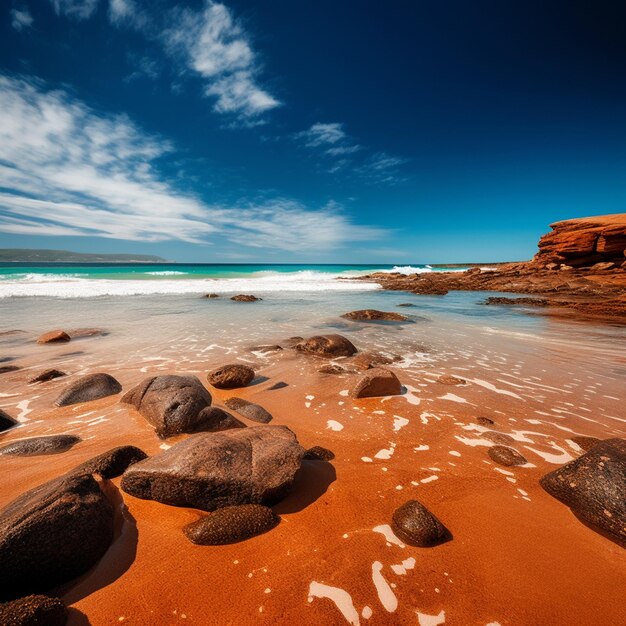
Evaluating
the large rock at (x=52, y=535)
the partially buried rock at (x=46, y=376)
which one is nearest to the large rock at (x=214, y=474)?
the large rock at (x=52, y=535)

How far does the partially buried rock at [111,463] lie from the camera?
2.72 meters

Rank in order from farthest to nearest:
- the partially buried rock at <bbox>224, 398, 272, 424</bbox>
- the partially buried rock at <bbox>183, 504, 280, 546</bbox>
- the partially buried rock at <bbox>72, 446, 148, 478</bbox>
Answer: the partially buried rock at <bbox>224, 398, 272, 424</bbox> < the partially buried rock at <bbox>72, 446, 148, 478</bbox> < the partially buried rock at <bbox>183, 504, 280, 546</bbox>

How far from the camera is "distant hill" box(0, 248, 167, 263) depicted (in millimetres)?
93981

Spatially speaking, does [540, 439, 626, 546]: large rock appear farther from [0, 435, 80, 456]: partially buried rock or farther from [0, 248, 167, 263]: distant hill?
[0, 248, 167, 263]: distant hill

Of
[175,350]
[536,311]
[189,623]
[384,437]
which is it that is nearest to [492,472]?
[384,437]

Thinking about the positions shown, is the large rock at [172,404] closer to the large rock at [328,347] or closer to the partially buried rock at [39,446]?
the partially buried rock at [39,446]

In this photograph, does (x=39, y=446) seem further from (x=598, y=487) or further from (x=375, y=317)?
(x=375, y=317)

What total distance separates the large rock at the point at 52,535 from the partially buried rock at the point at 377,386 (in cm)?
341

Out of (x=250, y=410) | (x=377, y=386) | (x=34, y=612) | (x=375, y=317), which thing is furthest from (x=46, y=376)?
(x=375, y=317)

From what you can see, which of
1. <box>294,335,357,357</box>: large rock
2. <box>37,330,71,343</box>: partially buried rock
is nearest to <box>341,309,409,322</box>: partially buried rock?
<box>294,335,357,357</box>: large rock

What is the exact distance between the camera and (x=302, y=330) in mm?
9648

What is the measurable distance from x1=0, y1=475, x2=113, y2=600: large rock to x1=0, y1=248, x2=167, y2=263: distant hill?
120m

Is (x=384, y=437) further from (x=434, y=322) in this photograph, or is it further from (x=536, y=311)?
(x=536, y=311)

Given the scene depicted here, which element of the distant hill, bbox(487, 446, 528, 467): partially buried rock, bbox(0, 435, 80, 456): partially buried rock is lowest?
bbox(0, 435, 80, 456): partially buried rock
